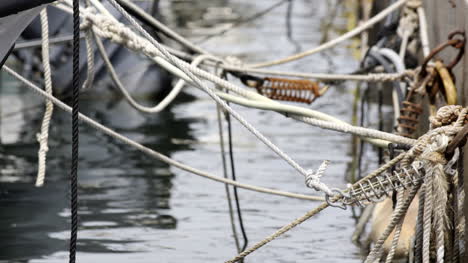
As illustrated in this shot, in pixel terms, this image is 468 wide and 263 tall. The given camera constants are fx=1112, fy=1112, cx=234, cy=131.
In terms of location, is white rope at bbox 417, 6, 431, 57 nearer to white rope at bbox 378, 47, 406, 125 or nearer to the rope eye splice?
white rope at bbox 378, 47, 406, 125

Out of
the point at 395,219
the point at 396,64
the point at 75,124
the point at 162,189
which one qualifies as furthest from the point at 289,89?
the point at 75,124

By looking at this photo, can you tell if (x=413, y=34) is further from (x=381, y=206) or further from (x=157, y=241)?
(x=157, y=241)

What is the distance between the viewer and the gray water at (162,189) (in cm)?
686

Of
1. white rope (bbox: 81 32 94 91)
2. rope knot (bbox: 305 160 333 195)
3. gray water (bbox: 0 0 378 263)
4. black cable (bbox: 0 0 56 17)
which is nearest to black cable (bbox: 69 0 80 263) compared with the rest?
black cable (bbox: 0 0 56 17)

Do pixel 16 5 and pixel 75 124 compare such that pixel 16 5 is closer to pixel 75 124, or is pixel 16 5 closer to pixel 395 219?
pixel 75 124

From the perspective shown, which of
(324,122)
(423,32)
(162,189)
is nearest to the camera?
(324,122)

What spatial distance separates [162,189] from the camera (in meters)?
8.59

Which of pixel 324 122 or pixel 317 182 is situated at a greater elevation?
pixel 324 122

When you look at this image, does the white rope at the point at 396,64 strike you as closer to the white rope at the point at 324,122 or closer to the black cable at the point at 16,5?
the white rope at the point at 324,122

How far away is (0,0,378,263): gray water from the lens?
22.5 feet

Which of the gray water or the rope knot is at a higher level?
the gray water

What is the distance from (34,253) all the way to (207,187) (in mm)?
2162

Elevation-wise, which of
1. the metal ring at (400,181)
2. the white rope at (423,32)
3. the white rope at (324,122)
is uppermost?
the white rope at (423,32)

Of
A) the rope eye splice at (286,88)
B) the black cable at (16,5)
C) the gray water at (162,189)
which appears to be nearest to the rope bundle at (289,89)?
the rope eye splice at (286,88)
